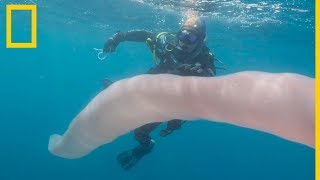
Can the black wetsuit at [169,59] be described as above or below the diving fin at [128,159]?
above

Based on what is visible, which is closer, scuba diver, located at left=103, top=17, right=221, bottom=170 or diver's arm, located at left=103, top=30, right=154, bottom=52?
scuba diver, located at left=103, top=17, right=221, bottom=170

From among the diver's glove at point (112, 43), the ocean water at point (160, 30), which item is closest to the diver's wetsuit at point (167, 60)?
the diver's glove at point (112, 43)

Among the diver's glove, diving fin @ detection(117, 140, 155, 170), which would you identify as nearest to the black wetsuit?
diving fin @ detection(117, 140, 155, 170)

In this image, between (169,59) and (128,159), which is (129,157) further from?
(169,59)

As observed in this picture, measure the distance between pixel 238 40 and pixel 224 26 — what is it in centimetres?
658

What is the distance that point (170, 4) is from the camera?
2184 centimetres

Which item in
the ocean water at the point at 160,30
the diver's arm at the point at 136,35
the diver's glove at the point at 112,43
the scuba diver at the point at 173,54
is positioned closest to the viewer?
the scuba diver at the point at 173,54

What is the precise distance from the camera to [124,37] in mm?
9117

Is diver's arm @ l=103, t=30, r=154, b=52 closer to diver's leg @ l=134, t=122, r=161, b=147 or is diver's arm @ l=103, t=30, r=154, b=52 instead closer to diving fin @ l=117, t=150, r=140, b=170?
diver's leg @ l=134, t=122, r=161, b=147

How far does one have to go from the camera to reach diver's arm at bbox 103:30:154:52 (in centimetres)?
874

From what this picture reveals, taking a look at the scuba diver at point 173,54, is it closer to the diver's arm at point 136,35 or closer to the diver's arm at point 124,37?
the diver's arm at point 124,37

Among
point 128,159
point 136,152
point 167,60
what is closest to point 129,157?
point 128,159

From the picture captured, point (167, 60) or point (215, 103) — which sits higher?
point (215, 103)

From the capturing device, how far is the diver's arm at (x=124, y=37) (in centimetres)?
874
